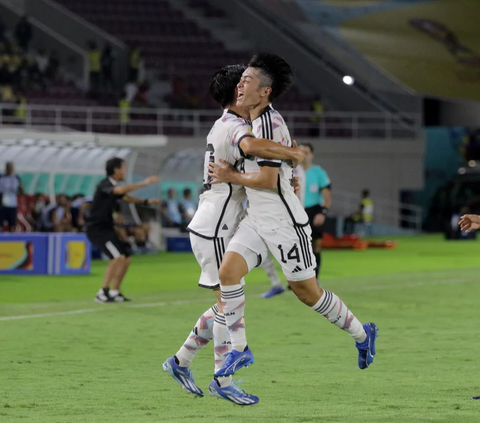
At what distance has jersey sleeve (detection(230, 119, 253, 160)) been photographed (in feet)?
22.8

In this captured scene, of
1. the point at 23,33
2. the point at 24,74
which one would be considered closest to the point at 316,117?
the point at 24,74

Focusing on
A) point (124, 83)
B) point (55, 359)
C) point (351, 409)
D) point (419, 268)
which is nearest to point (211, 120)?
point (124, 83)

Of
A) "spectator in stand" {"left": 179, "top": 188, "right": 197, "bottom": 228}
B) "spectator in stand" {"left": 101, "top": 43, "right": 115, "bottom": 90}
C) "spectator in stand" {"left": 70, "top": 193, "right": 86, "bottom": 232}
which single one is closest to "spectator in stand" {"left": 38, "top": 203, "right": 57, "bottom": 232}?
"spectator in stand" {"left": 70, "top": 193, "right": 86, "bottom": 232}

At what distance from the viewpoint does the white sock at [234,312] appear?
6.96 meters

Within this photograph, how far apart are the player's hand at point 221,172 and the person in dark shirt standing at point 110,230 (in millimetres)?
7287

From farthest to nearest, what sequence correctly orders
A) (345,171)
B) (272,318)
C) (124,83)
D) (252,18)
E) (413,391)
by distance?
(252,18) < (124,83) < (345,171) < (272,318) < (413,391)

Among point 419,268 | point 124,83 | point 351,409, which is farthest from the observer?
point 124,83

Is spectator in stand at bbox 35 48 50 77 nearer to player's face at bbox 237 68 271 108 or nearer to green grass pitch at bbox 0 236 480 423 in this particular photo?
green grass pitch at bbox 0 236 480 423

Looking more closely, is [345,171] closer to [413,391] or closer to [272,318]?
[272,318]

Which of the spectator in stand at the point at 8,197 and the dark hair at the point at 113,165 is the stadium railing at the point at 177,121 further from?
the dark hair at the point at 113,165

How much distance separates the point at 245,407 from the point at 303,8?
33840 mm

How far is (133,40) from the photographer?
42.4 metres

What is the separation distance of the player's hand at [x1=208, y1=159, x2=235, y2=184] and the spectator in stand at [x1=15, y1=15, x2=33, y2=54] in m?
33.3

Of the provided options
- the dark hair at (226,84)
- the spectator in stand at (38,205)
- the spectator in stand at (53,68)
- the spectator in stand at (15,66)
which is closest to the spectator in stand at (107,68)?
the spectator in stand at (53,68)
